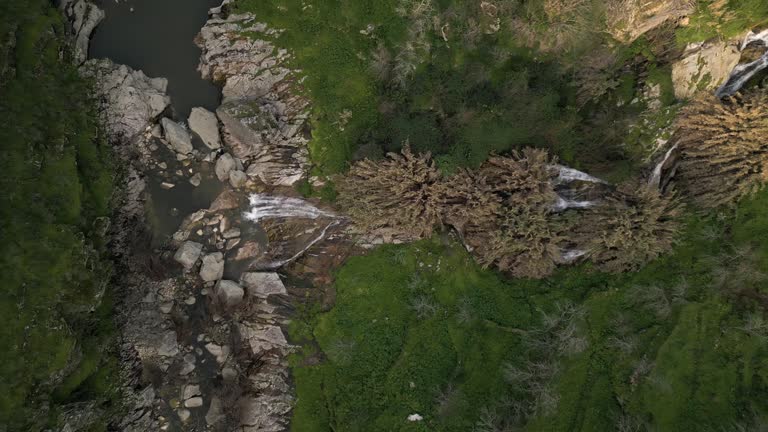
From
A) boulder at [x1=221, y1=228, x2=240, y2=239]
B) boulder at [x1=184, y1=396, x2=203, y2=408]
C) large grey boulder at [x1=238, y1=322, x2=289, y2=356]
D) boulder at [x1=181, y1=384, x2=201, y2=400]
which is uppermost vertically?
boulder at [x1=221, y1=228, x2=240, y2=239]

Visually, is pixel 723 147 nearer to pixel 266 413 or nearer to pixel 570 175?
pixel 570 175

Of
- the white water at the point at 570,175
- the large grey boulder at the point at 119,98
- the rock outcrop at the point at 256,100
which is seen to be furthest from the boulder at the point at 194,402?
the white water at the point at 570,175

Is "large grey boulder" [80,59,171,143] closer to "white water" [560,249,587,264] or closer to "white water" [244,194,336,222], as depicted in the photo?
"white water" [244,194,336,222]

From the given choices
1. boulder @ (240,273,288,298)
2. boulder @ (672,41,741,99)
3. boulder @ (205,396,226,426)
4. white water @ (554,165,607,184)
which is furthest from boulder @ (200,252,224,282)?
boulder @ (672,41,741,99)

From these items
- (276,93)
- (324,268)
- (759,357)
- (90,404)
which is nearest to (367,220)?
(324,268)

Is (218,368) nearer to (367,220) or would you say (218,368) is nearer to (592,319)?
(367,220)

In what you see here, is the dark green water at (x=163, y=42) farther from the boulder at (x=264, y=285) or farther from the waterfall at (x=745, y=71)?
the waterfall at (x=745, y=71)

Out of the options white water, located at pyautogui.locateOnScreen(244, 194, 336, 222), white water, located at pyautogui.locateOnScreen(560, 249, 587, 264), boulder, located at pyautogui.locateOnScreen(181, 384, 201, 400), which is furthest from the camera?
white water, located at pyautogui.locateOnScreen(244, 194, 336, 222)

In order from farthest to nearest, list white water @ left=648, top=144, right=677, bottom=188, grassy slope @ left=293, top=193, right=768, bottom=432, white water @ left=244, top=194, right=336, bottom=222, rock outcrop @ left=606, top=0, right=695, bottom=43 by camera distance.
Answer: white water @ left=244, top=194, right=336, bottom=222
white water @ left=648, top=144, right=677, bottom=188
rock outcrop @ left=606, top=0, right=695, bottom=43
grassy slope @ left=293, top=193, right=768, bottom=432

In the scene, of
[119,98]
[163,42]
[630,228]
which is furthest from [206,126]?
[630,228]
